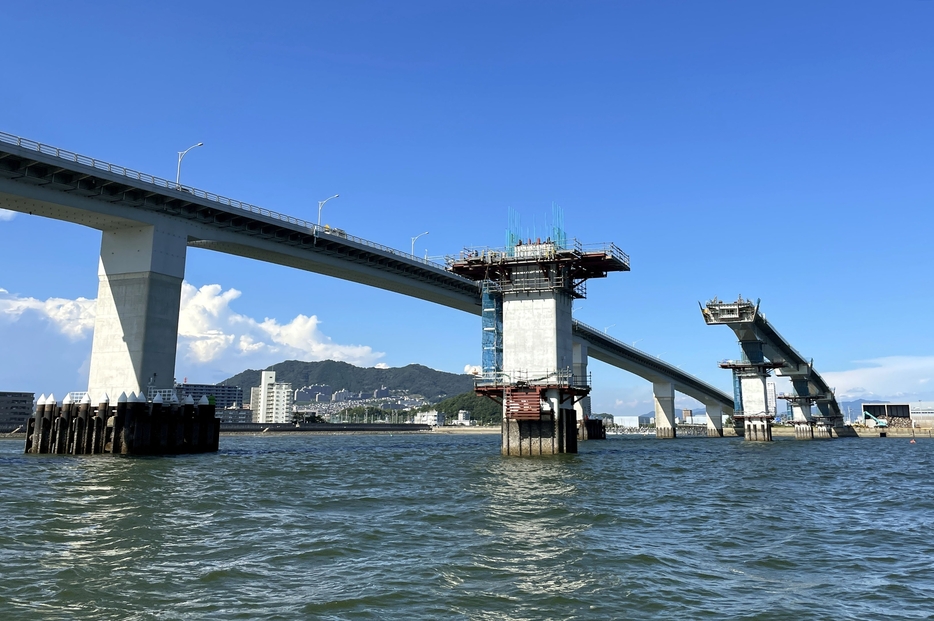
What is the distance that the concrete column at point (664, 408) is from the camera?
16170 centimetres

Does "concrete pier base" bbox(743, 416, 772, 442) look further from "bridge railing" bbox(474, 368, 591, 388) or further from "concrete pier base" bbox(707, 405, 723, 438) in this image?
"concrete pier base" bbox(707, 405, 723, 438)

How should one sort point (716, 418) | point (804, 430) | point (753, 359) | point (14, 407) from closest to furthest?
point (753, 359)
point (804, 430)
point (14, 407)
point (716, 418)

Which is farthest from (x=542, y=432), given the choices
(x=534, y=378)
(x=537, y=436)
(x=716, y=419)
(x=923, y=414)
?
(x=923, y=414)

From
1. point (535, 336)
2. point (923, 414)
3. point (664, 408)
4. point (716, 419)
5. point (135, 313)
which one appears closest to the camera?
point (535, 336)

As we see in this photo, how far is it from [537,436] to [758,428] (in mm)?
67921

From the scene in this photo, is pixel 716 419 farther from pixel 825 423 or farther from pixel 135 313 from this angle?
pixel 135 313

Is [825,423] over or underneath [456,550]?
over

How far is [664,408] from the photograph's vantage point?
166625mm

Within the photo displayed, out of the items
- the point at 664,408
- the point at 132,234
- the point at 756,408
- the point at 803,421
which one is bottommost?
the point at 803,421

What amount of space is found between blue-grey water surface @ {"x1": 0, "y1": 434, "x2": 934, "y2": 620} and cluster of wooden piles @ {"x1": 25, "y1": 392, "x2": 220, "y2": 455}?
15.7m

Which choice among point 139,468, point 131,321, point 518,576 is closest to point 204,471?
point 139,468

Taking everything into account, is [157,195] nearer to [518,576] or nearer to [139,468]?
[139,468]

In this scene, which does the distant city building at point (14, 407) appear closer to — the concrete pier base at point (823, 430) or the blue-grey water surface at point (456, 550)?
the blue-grey water surface at point (456, 550)

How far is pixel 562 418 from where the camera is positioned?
152ft
